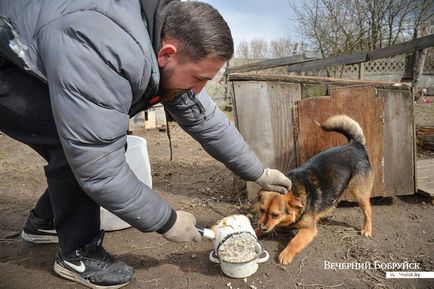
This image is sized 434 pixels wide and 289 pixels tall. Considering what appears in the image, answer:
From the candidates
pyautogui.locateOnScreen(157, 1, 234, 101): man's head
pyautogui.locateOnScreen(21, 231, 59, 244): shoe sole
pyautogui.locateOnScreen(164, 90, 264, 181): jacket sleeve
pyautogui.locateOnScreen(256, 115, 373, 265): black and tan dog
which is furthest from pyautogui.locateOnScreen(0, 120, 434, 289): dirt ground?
pyautogui.locateOnScreen(157, 1, 234, 101): man's head

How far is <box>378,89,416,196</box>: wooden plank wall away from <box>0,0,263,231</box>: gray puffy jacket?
2.73 metres

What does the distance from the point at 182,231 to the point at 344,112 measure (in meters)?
2.25

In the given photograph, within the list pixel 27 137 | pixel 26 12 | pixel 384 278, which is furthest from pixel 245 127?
pixel 26 12

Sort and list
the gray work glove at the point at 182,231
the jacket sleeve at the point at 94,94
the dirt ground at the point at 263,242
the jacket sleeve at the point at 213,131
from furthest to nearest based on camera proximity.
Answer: the dirt ground at the point at 263,242 → the jacket sleeve at the point at 213,131 → the gray work glove at the point at 182,231 → the jacket sleeve at the point at 94,94

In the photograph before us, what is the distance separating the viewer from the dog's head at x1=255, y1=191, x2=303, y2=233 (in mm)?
2812

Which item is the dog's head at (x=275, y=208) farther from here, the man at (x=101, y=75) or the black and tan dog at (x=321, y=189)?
the man at (x=101, y=75)

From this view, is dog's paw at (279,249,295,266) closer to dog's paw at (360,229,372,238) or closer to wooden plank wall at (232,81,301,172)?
dog's paw at (360,229,372,238)


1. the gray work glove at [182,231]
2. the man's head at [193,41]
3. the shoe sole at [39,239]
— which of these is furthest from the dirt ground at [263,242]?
the man's head at [193,41]

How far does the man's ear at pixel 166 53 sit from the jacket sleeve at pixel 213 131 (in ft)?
1.90

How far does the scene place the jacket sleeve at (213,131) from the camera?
241cm

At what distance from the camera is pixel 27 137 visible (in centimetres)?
212

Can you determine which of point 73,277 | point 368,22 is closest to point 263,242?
point 73,277

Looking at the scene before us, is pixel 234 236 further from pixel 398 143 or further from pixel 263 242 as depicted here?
pixel 398 143

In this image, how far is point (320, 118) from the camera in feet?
11.5
